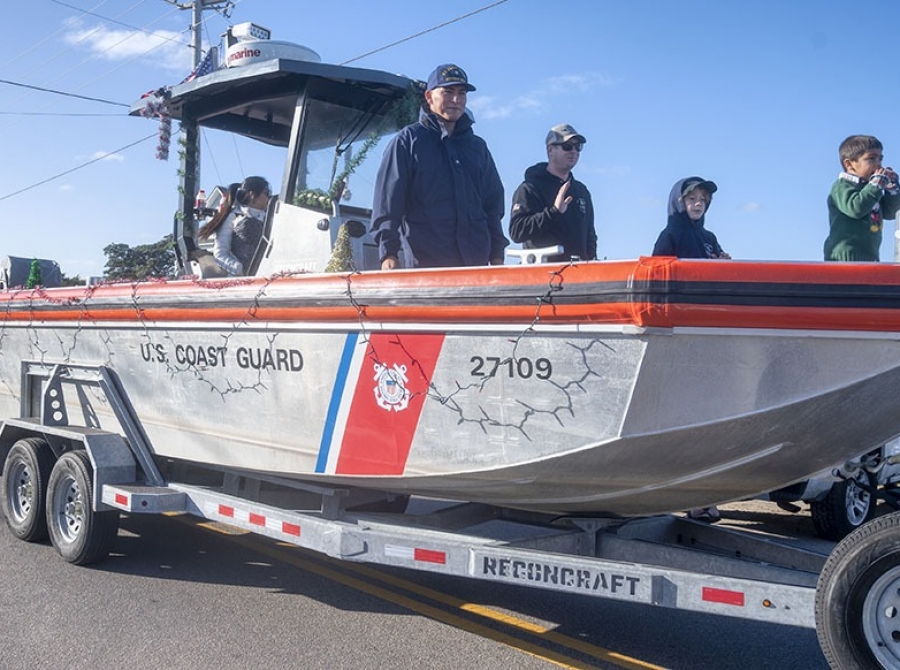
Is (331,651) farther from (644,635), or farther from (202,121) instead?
(202,121)

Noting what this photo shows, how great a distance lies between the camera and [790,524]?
25.0 feet

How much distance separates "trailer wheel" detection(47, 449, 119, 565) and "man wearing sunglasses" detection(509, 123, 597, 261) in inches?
126

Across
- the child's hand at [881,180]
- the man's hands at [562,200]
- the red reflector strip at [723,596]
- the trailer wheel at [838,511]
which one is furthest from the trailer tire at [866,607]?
the trailer wheel at [838,511]

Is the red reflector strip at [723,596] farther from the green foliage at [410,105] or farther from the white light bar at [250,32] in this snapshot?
the white light bar at [250,32]

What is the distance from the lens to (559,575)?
12.8ft

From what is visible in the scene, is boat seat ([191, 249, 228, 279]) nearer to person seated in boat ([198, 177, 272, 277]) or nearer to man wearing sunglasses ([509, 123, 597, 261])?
person seated in boat ([198, 177, 272, 277])

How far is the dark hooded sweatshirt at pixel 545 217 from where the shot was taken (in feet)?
16.5

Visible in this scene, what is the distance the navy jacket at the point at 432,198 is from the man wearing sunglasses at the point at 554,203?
23 centimetres

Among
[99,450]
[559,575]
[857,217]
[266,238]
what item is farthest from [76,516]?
[857,217]

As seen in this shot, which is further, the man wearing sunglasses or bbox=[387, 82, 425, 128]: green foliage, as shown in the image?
bbox=[387, 82, 425, 128]: green foliage

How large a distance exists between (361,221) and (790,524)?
450 centimetres

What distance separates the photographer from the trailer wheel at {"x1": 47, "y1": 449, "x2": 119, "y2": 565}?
588 centimetres

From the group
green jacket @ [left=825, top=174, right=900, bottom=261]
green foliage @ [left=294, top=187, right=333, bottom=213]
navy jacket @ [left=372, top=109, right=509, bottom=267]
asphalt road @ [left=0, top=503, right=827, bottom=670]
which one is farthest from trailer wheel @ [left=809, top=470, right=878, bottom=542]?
green foliage @ [left=294, top=187, right=333, bottom=213]

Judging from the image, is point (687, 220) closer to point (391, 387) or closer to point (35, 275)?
point (391, 387)
